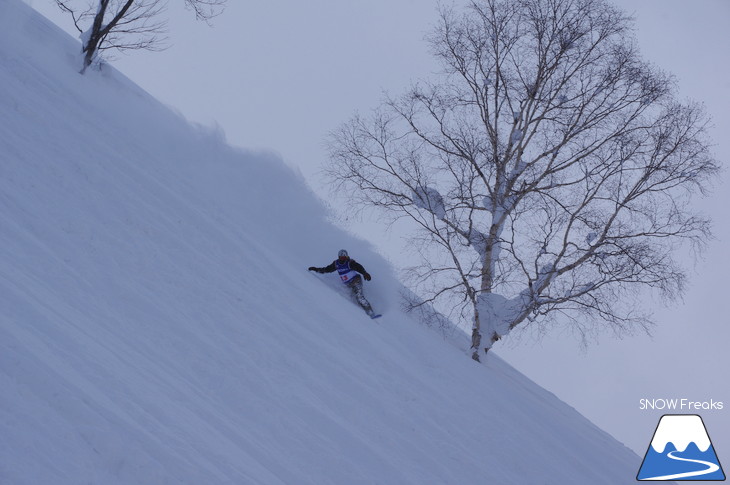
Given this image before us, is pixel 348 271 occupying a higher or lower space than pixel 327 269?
higher

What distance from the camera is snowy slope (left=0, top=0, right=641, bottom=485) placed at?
483 centimetres

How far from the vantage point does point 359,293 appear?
534 inches

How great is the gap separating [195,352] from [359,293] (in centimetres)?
658

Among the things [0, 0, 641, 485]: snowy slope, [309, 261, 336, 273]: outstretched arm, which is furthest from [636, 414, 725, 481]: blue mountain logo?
[309, 261, 336, 273]: outstretched arm

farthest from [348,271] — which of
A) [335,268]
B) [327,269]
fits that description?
[327,269]

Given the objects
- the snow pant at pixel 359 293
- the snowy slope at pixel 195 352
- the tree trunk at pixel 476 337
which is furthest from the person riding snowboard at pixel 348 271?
the tree trunk at pixel 476 337

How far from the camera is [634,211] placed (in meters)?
13.9

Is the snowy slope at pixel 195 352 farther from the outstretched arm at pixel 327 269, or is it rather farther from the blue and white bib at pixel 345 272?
the blue and white bib at pixel 345 272

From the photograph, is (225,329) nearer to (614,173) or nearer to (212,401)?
(212,401)

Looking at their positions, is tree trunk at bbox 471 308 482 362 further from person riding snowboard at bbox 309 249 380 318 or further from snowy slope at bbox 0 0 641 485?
person riding snowboard at bbox 309 249 380 318

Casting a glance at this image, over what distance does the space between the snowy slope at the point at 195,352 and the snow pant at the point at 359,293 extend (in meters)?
0.64

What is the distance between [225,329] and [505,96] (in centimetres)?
935

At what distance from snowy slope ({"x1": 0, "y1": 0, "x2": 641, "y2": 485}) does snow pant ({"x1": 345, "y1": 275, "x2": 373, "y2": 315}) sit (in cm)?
64

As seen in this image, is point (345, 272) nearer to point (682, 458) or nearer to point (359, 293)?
point (359, 293)
